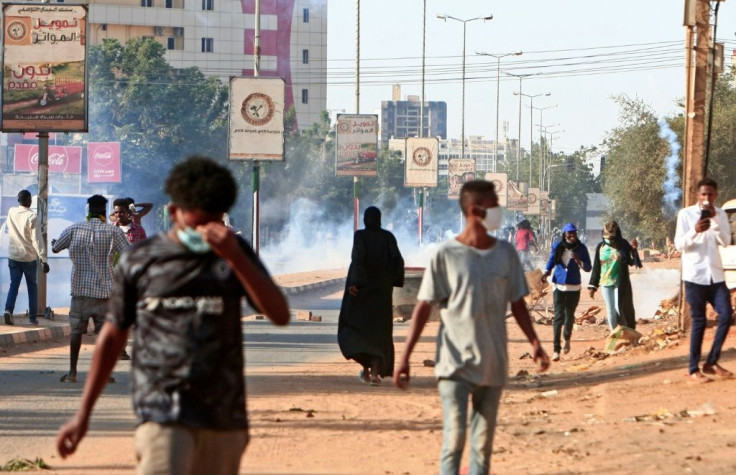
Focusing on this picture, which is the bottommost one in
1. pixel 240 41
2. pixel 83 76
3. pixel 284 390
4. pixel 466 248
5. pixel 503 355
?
pixel 284 390

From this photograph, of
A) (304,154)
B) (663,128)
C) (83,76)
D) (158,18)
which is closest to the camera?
(83,76)

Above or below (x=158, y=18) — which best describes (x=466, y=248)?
below

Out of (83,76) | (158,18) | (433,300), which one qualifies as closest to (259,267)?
(433,300)

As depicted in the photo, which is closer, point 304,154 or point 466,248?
point 466,248

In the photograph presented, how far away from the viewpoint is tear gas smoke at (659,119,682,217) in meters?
51.6

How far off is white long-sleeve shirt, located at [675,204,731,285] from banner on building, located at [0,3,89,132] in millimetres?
10769

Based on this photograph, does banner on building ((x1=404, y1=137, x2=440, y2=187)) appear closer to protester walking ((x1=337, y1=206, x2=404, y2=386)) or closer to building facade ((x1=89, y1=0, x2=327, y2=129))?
protester walking ((x1=337, y1=206, x2=404, y2=386))

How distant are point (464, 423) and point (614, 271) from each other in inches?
408

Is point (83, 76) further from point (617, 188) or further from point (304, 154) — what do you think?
point (304, 154)

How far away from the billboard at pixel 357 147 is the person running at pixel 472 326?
3320cm

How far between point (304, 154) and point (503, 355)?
81407mm

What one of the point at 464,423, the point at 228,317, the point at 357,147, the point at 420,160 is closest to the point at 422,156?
the point at 420,160

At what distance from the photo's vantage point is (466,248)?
6082 mm

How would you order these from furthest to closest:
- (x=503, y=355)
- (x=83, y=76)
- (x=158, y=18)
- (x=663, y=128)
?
1. (x=158, y=18)
2. (x=663, y=128)
3. (x=83, y=76)
4. (x=503, y=355)
